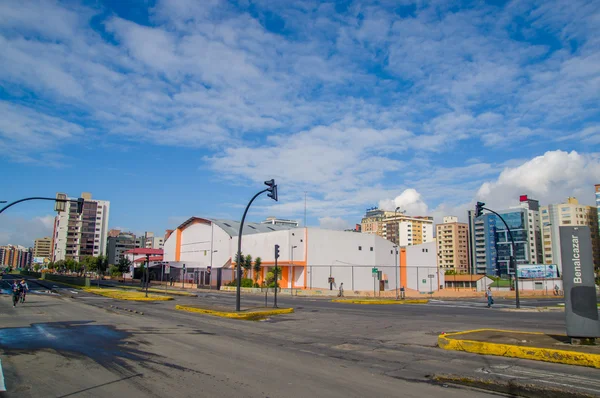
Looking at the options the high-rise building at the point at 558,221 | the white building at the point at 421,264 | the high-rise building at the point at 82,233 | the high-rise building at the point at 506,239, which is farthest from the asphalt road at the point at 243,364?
the high-rise building at the point at 82,233

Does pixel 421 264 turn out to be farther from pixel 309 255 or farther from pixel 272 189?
pixel 272 189

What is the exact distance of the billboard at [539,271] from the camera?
87562 millimetres

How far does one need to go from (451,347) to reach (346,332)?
4876 mm

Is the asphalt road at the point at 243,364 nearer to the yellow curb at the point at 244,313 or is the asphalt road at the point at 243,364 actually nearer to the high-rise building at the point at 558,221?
the yellow curb at the point at 244,313

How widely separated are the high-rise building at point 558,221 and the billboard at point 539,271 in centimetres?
6704

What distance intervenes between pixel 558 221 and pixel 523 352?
16850cm

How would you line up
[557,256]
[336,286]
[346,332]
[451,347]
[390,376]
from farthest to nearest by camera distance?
[557,256] < [336,286] < [346,332] < [451,347] < [390,376]

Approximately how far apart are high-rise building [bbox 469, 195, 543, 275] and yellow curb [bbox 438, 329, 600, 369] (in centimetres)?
13846

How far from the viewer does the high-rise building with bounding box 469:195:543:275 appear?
475 ft

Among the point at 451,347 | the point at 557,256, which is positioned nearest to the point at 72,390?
the point at 451,347

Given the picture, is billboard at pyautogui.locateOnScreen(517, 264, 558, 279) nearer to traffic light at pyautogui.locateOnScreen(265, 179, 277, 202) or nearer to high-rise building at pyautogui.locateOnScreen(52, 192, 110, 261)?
→ traffic light at pyautogui.locateOnScreen(265, 179, 277, 202)

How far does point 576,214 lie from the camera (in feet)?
519

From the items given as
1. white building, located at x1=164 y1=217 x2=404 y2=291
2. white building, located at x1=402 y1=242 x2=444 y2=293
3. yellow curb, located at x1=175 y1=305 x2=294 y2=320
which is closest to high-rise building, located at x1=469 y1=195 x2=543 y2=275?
white building, located at x1=402 y1=242 x2=444 y2=293

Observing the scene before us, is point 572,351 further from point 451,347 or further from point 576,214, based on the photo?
point 576,214
